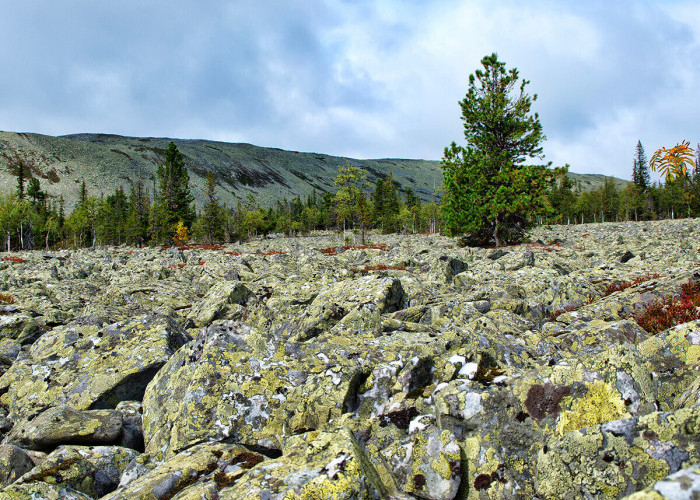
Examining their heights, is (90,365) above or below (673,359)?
below

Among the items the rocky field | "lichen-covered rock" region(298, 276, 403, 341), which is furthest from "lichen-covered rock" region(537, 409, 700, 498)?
"lichen-covered rock" region(298, 276, 403, 341)

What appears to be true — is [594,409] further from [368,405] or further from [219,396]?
[219,396]

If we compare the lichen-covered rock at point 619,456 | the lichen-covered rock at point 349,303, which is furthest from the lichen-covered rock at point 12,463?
the lichen-covered rock at point 619,456

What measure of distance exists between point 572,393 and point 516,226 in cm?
3150

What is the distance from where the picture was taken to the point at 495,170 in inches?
1266

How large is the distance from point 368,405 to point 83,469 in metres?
3.07

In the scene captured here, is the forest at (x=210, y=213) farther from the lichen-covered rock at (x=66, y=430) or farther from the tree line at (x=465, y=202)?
the lichen-covered rock at (x=66, y=430)

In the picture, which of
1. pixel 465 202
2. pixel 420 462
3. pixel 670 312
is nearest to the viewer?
pixel 420 462

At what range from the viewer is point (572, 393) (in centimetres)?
357

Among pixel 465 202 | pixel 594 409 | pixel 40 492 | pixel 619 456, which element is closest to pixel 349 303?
pixel 594 409

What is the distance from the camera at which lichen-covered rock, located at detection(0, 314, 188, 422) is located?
19.6ft

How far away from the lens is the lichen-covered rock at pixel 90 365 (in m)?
5.96

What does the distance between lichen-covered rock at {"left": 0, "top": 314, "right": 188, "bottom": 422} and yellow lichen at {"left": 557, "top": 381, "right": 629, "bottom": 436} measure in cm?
586

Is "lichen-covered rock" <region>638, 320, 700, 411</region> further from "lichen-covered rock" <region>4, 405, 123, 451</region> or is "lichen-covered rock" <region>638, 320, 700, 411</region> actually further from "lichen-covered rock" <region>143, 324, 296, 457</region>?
"lichen-covered rock" <region>4, 405, 123, 451</region>
